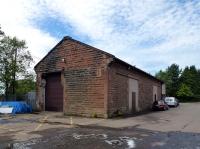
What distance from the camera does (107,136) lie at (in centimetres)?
→ 1357

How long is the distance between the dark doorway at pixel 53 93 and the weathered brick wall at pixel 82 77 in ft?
3.88

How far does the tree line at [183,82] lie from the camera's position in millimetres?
80188

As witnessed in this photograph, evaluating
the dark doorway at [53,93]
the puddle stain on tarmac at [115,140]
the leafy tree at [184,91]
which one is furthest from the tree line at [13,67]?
the leafy tree at [184,91]

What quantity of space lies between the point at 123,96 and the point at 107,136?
493 inches

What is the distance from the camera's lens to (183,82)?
84062mm

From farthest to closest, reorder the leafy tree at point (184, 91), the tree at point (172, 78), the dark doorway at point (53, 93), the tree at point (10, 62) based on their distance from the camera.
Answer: the tree at point (172, 78)
the leafy tree at point (184, 91)
the tree at point (10, 62)
the dark doorway at point (53, 93)

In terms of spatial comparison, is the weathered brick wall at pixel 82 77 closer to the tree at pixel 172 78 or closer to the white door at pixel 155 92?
the white door at pixel 155 92

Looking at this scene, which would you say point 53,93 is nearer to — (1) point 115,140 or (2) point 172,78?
(1) point 115,140

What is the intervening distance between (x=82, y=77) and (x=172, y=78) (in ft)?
218

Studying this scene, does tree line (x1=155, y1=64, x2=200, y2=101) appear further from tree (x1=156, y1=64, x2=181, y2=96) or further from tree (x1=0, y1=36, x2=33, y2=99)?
tree (x1=0, y1=36, x2=33, y2=99)

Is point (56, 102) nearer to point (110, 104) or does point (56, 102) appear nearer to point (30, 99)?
point (30, 99)

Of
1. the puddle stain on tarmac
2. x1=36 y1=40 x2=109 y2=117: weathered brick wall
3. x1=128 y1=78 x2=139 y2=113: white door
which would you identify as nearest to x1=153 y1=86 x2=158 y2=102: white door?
x1=128 y1=78 x2=139 y2=113: white door

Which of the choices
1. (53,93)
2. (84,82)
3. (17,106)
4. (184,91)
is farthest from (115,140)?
(184,91)

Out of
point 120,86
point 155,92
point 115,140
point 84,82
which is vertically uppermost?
point 84,82
